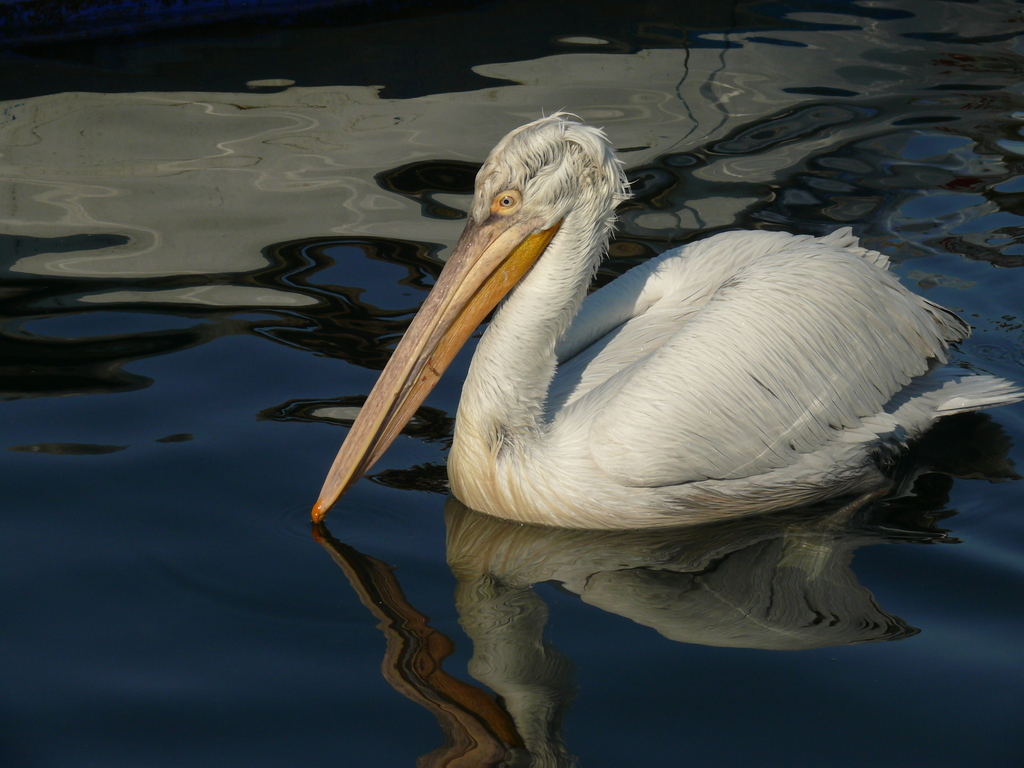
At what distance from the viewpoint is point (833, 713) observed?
2.79 metres

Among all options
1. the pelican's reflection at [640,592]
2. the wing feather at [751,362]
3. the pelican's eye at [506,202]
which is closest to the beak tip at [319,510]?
the pelican's reflection at [640,592]

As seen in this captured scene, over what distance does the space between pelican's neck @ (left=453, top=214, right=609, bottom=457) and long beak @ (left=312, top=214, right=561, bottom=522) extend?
69 millimetres

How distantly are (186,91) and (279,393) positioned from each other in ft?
10.7

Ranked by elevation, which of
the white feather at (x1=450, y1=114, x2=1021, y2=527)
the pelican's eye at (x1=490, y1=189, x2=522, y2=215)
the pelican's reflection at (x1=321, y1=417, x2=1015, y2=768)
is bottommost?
the pelican's reflection at (x1=321, y1=417, x2=1015, y2=768)

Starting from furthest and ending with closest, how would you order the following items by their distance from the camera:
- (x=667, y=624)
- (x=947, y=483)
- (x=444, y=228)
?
1. (x=444, y=228)
2. (x=947, y=483)
3. (x=667, y=624)

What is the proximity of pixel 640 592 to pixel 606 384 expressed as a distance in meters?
0.72

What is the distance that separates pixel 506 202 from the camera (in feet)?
11.4

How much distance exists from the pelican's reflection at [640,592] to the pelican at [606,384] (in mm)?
90

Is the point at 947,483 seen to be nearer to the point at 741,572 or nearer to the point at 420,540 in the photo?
the point at 741,572

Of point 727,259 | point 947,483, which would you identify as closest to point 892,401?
point 947,483

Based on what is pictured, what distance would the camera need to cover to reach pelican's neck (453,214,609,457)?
3.54m

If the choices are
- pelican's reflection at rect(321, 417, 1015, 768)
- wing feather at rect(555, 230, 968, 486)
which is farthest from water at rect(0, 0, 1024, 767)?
wing feather at rect(555, 230, 968, 486)

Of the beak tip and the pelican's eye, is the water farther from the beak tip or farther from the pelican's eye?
the pelican's eye

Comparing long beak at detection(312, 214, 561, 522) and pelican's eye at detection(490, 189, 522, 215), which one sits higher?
pelican's eye at detection(490, 189, 522, 215)
